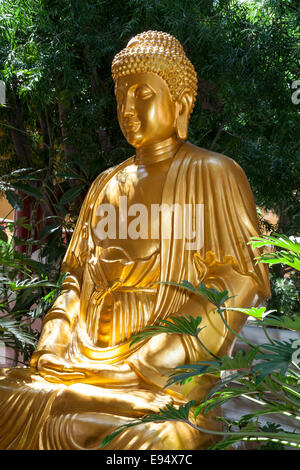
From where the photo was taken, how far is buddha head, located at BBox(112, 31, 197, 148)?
7.51ft

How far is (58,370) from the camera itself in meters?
1.98

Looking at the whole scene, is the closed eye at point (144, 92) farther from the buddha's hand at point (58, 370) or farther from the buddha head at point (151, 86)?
the buddha's hand at point (58, 370)

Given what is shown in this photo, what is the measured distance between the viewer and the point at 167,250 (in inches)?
86.4

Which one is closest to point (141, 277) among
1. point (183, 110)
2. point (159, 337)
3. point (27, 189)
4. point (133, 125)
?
point (159, 337)

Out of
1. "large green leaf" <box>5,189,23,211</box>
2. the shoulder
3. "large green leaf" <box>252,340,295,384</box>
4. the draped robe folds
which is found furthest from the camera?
"large green leaf" <box>5,189,23,211</box>

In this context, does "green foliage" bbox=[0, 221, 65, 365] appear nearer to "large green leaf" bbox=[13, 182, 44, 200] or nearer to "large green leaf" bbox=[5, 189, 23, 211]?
"large green leaf" bbox=[5, 189, 23, 211]

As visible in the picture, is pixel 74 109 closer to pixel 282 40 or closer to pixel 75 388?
pixel 282 40

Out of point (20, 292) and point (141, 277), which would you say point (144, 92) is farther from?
point (20, 292)

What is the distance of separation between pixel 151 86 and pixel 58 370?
3.75 ft

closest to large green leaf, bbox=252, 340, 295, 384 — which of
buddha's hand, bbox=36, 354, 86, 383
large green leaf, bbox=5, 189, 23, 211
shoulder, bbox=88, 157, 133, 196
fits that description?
buddha's hand, bbox=36, 354, 86, 383

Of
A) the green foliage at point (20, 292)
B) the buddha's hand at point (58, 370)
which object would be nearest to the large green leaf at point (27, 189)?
the green foliage at point (20, 292)

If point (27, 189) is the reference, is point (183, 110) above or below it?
above

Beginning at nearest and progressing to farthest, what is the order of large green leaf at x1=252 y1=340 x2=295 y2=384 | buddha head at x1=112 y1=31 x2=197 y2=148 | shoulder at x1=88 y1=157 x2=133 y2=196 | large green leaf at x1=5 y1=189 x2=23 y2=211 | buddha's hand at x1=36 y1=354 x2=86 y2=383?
large green leaf at x1=252 y1=340 x2=295 y2=384
buddha's hand at x1=36 y1=354 x2=86 y2=383
buddha head at x1=112 y1=31 x2=197 y2=148
shoulder at x1=88 y1=157 x2=133 y2=196
large green leaf at x1=5 y1=189 x2=23 y2=211

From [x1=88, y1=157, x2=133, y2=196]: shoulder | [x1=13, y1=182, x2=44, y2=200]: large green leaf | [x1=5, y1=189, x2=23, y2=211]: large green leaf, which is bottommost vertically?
[x1=5, y1=189, x2=23, y2=211]: large green leaf
